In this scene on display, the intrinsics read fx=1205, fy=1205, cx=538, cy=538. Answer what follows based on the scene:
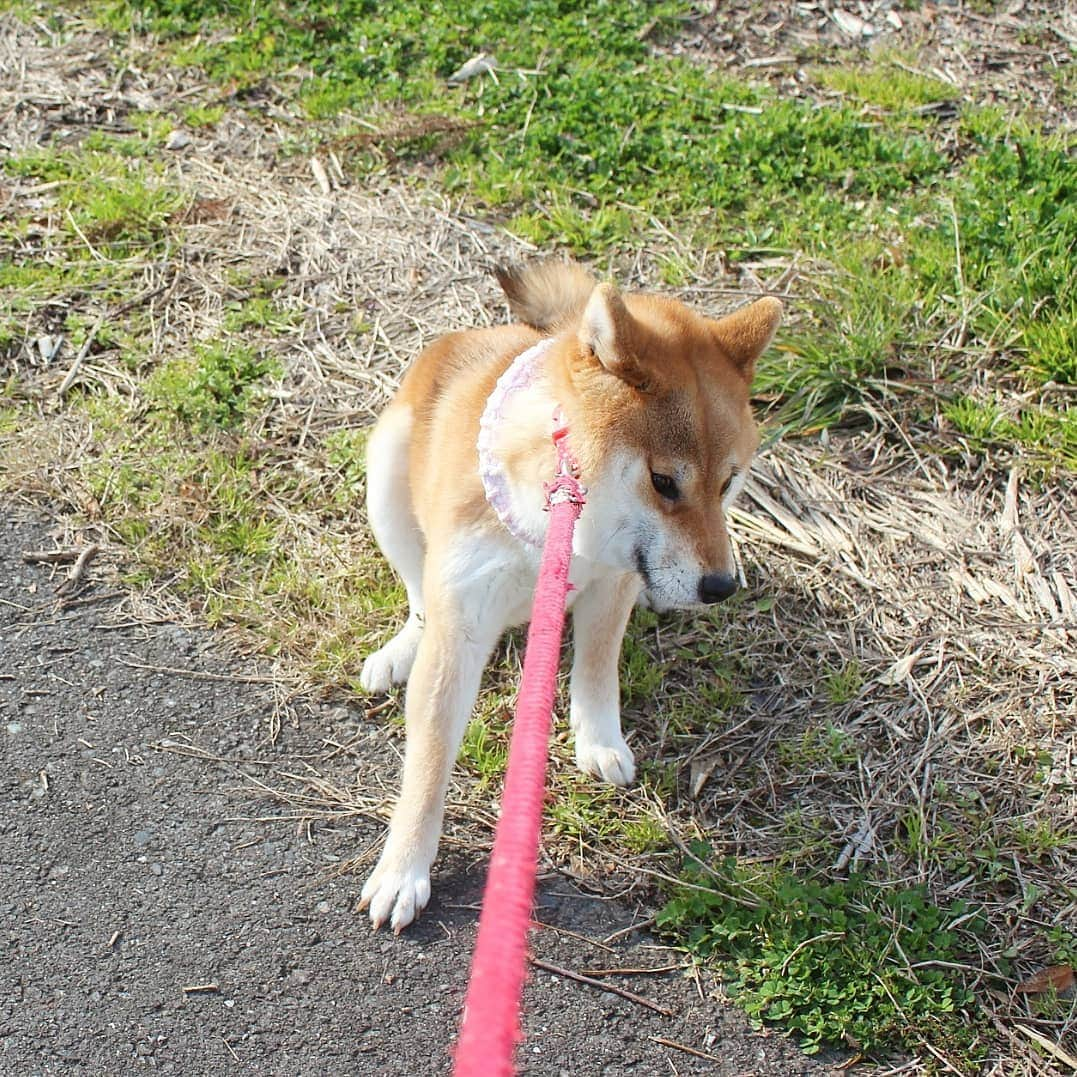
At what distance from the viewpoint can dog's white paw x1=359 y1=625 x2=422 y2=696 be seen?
411 centimetres

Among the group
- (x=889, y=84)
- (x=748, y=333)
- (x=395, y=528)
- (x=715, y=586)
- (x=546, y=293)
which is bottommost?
(x=395, y=528)

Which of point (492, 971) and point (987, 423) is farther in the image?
point (987, 423)

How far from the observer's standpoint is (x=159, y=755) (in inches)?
150

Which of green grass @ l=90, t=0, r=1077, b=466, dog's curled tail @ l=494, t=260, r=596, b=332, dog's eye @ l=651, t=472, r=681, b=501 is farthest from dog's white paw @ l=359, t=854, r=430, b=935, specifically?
green grass @ l=90, t=0, r=1077, b=466

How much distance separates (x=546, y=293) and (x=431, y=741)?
56.1 inches

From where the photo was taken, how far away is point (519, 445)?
329cm

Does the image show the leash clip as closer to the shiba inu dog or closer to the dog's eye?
the shiba inu dog

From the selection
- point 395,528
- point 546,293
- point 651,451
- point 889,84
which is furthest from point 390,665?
point 889,84

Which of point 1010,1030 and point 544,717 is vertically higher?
point 544,717

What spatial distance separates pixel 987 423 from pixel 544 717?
10.6 feet

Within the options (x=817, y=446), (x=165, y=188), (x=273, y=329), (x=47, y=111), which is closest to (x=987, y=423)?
(x=817, y=446)

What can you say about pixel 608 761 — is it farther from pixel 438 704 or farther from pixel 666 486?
pixel 666 486

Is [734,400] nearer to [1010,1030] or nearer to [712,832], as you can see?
[712,832]

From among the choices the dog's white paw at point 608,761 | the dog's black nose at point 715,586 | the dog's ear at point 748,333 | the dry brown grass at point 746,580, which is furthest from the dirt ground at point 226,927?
the dog's ear at point 748,333
